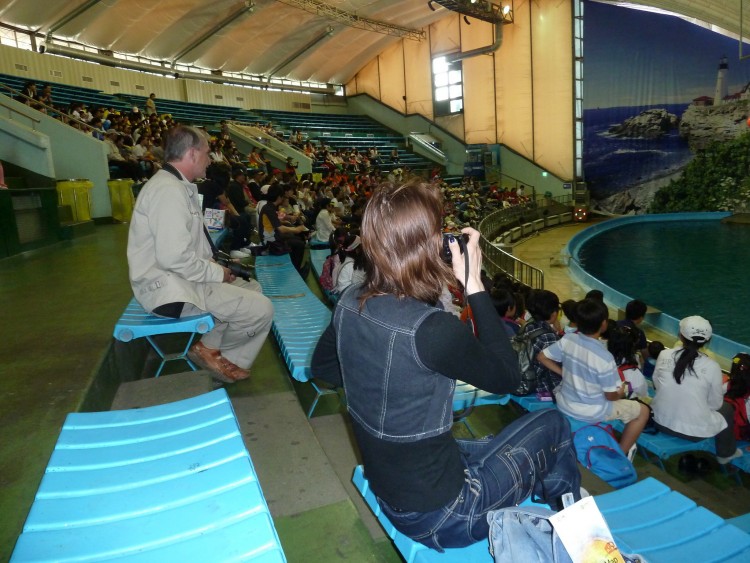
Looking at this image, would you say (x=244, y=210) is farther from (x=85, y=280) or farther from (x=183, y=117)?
(x=183, y=117)

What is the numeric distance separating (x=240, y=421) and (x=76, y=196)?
21.5 feet

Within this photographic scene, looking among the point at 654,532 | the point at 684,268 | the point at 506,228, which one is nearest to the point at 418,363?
the point at 654,532

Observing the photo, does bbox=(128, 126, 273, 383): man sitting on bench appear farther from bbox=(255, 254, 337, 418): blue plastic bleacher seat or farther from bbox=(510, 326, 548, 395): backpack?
bbox=(510, 326, 548, 395): backpack

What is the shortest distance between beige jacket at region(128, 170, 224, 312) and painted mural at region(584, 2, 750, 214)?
21.4 metres

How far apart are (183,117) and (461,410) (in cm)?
2007

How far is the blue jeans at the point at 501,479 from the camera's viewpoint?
1.50 metres

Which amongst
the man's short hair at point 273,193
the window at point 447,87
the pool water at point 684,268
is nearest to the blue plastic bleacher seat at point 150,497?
the man's short hair at point 273,193

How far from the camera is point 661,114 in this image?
21.4m

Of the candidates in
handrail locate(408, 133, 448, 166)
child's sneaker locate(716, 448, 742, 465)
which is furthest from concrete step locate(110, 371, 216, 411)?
handrail locate(408, 133, 448, 166)

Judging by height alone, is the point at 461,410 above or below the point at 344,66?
below

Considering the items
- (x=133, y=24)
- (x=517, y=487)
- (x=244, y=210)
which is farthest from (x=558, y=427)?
(x=133, y=24)

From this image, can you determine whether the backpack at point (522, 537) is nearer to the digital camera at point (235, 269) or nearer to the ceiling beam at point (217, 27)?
the digital camera at point (235, 269)

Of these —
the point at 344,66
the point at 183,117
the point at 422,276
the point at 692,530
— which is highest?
the point at 344,66

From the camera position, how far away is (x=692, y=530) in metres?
1.65
